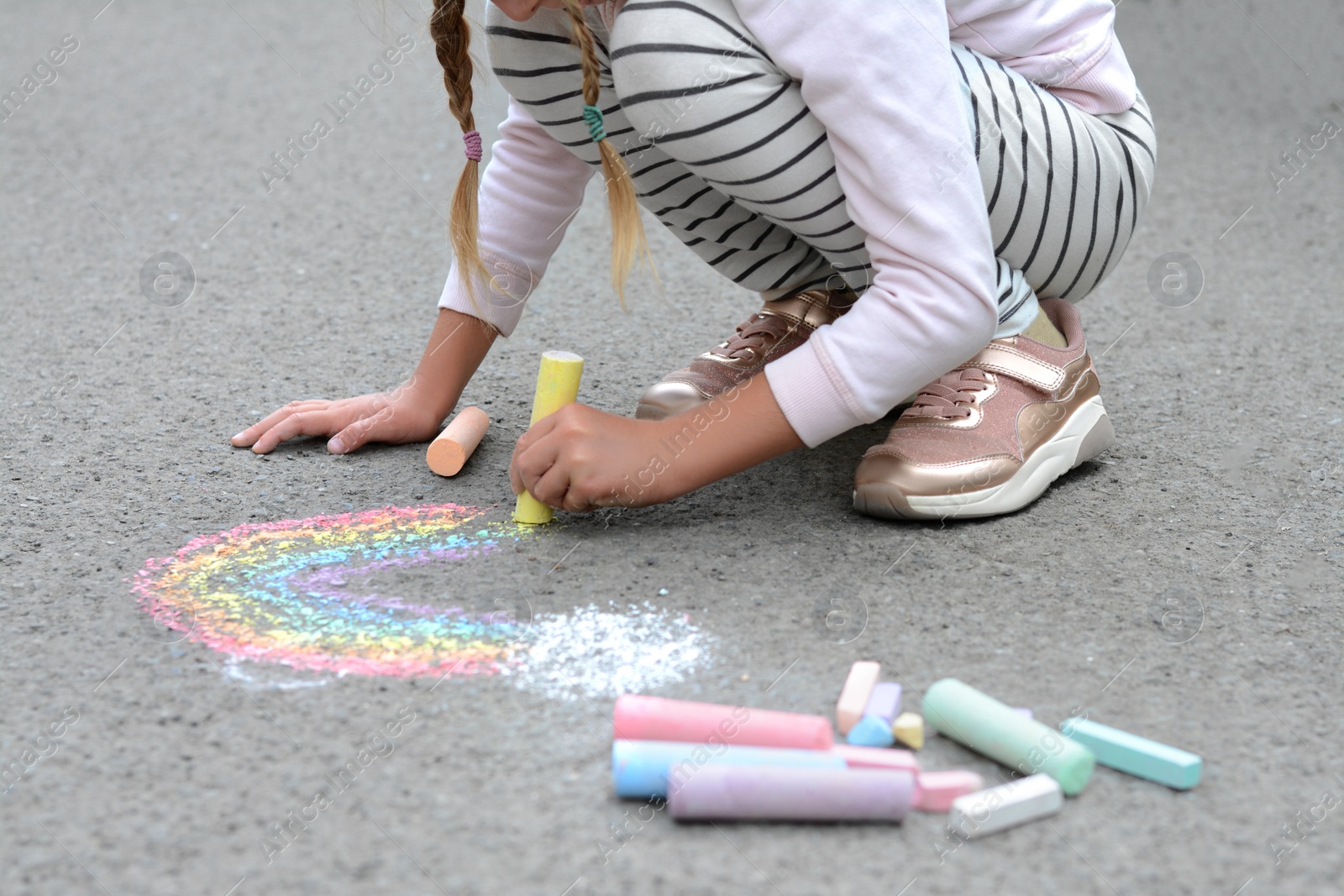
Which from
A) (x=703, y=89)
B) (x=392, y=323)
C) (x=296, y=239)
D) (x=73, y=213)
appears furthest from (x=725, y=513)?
(x=73, y=213)

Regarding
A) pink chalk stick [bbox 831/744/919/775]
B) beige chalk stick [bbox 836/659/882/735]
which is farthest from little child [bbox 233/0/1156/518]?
pink chalk stick [bbox 831/744/919/775]

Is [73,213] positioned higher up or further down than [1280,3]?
higher up

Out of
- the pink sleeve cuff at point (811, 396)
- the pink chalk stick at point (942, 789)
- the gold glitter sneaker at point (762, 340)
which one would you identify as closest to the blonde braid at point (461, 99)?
the gold glitter sneaker at point (762, 340)

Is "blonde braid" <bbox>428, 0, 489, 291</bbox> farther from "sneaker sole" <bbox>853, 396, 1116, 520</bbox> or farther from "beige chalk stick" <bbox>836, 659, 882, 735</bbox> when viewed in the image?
"beige chalk stick" <bbox>836, 659, 882, 735</bbox>

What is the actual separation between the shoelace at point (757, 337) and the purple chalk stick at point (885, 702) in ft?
2.00

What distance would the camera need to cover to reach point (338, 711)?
965 mm

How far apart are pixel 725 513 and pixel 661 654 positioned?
11.4 inches

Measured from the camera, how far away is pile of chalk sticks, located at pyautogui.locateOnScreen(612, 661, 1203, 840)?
0.84m

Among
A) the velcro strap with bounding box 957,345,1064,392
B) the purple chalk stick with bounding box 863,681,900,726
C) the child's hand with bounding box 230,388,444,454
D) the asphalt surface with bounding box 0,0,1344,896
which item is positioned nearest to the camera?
the asphalt surface with bounding box 0,0,1344,896

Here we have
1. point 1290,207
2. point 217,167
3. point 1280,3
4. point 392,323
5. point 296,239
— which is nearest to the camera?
point 392,323

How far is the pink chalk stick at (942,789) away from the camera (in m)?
0.86

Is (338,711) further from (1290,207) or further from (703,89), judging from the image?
(1290,207)

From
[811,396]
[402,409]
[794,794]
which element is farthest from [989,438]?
[402,409]

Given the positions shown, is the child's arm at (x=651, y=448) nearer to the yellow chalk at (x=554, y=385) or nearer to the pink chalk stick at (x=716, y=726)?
the yellow chalk at (x=554, y=385)
